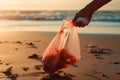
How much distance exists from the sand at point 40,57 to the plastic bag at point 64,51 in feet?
2.12

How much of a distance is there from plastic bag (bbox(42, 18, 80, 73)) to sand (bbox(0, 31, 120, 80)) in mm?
645

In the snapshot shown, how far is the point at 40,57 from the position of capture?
7457mm

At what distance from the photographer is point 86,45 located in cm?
920

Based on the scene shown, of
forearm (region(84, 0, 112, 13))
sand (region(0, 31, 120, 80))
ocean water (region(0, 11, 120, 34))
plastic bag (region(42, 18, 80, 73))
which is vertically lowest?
sand (region(0, 31, 120, 80))

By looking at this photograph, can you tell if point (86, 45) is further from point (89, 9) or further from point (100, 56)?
point (89, 9)

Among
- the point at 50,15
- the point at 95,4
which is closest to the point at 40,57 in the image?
the point at 95,4

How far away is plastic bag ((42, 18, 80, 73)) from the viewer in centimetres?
520

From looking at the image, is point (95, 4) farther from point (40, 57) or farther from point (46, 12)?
point (46, 12)

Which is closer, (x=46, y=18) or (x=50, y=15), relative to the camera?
(x=46, y=18)

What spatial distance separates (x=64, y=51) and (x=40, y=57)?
2251 mm

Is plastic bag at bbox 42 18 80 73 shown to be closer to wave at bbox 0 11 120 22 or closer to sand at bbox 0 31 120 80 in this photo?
sand at bbox 0 31 120 80

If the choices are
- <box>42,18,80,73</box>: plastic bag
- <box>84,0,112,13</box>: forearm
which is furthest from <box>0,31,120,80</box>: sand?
<box>84,0,112,13</box>: forearm

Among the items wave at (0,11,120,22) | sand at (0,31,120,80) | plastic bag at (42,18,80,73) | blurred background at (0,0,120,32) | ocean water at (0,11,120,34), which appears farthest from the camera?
wave at (0,11,120,22)

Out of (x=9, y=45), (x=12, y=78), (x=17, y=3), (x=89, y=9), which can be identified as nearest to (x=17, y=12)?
(x=17, y=3)
